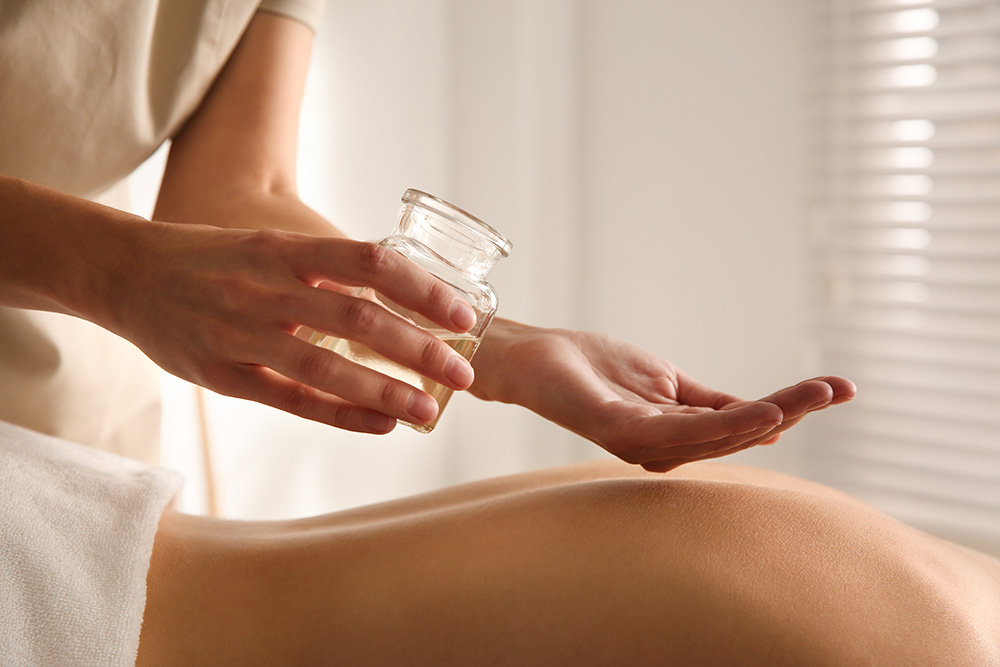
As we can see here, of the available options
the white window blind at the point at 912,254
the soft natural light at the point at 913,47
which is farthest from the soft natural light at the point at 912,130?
the soft natural light at the point at 913,47

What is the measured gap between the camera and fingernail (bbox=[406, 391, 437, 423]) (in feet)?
1.49

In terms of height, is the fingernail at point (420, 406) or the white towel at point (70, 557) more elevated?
the fingernail at point (420, 406)

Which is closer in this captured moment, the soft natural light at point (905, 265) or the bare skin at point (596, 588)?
the bare skin at point (596, 588)

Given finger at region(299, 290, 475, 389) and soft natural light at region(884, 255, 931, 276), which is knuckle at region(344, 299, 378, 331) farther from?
soft natural light at region(884, 255, 931, 276)

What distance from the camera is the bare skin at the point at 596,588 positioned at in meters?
0.44

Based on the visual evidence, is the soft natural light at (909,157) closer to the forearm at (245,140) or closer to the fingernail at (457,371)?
the forearm at (245,140)

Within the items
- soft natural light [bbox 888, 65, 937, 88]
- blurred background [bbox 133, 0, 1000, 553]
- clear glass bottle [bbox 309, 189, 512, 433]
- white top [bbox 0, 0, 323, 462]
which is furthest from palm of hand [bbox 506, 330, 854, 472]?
soft natural light [bbox 888, 65, 937, 88]

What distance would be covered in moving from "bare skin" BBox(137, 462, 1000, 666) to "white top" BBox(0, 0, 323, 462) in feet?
0.94

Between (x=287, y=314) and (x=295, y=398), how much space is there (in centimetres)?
6

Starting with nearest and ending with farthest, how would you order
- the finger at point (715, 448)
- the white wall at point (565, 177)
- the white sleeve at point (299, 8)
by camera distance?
1. the finger at point (715, 448)
2. the white sleeve at point (299, 8)
3. the white wall at point (565, 177)

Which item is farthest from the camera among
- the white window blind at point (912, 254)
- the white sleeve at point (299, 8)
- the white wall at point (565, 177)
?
the white wall at point (565, 177)

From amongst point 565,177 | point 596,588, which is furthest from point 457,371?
point 565,177

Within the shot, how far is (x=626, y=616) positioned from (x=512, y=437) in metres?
1.58

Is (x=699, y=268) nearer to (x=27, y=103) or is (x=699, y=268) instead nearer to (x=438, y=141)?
(x=438, y=141)
